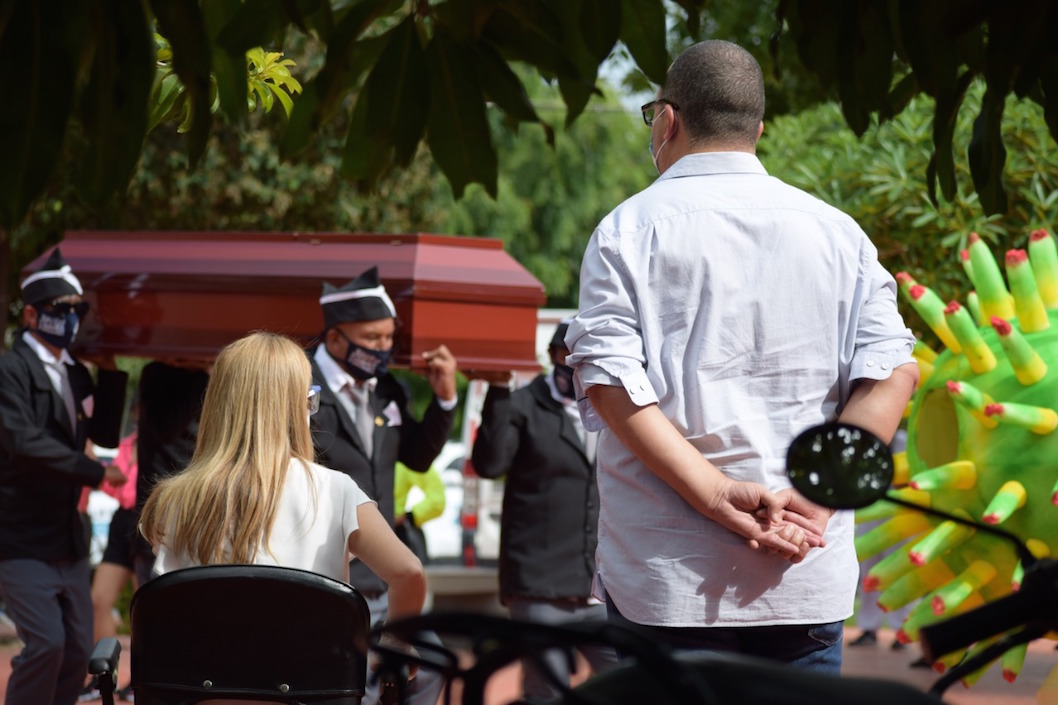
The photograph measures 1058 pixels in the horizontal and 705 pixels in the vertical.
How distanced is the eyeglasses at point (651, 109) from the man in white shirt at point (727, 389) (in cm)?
→ 10

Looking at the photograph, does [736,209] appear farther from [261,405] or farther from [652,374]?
[261,405]

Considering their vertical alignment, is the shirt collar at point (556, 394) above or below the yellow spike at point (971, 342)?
below

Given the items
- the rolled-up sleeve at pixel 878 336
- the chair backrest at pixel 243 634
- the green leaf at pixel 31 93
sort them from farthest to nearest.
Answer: the chair backrest at pixel 243 634
the rolled-up sleeve at pixel 878 336
the green leaf at pixel 31 93

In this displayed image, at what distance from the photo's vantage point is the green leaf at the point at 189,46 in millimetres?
1867

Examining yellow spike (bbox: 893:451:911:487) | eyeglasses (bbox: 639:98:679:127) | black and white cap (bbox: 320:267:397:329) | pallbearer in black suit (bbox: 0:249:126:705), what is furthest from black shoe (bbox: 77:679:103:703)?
eyeglasses (bbox: 639:98:679:127)

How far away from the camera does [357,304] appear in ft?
18.7

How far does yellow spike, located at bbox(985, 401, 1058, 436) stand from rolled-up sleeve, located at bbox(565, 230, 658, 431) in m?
1.54

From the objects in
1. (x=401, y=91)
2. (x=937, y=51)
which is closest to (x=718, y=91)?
(x=937, y=51)

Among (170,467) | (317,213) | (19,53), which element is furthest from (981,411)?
(317,213)

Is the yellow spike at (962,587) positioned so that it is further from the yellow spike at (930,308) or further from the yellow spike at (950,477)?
the yellow spike at (930,308)

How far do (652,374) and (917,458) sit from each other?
6.63 feet

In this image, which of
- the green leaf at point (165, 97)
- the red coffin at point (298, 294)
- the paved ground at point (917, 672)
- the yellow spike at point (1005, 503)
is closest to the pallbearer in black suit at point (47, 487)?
the red coffin at point (298, 294)

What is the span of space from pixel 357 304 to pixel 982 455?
8.26 ft

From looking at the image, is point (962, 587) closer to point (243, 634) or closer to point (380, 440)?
point (243, 634)
